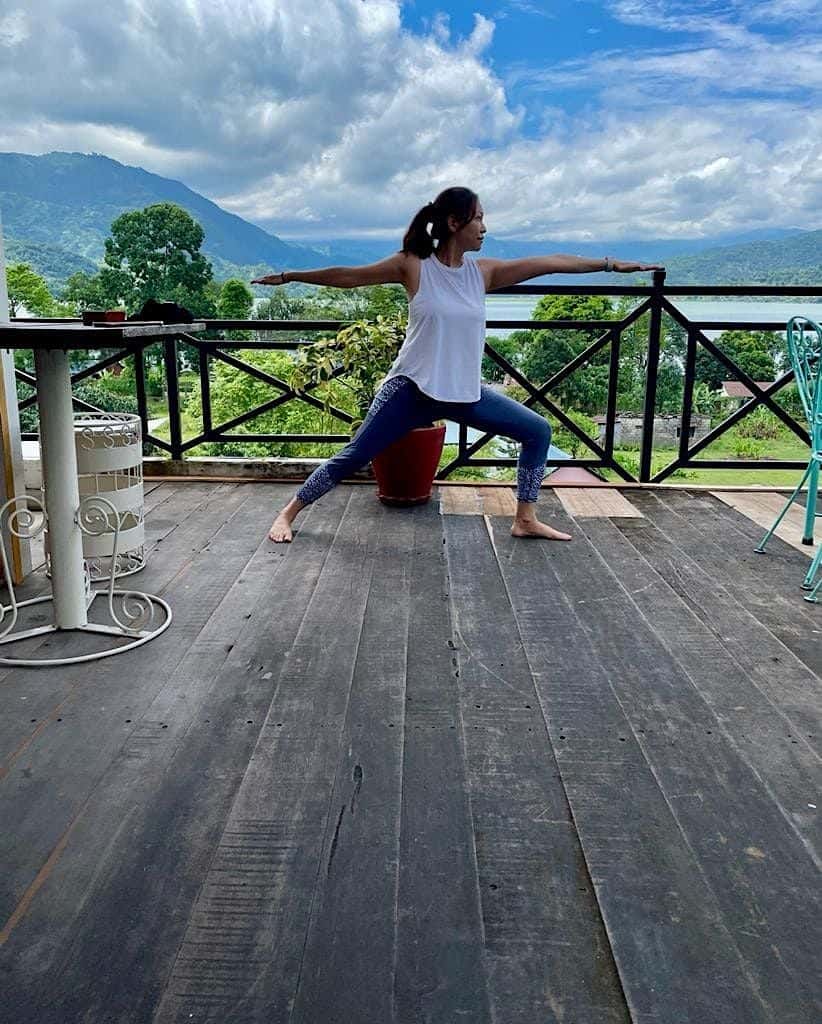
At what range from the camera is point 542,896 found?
4.42 ft

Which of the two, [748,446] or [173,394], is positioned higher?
[173,394]

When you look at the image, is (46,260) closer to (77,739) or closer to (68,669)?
(68,669)

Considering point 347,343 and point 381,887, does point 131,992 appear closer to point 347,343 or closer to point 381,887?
point 381,887

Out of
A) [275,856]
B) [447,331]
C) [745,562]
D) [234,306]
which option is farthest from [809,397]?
[234,306]

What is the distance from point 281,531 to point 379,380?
122cm

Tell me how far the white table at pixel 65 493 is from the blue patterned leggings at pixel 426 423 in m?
1.08

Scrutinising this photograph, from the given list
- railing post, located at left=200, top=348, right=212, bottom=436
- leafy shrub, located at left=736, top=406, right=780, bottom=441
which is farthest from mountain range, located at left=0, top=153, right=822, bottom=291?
leafy shrub, located at left=736, top=406, right=780, bottom=441

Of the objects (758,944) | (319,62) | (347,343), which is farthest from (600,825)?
(319,62)

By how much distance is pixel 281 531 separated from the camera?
3.46m

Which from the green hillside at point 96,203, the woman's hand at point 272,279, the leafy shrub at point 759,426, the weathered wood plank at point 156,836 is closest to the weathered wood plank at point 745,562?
the leafy shrub at point 759,426

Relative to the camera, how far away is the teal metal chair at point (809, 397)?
122 inches

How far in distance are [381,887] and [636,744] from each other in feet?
2.40

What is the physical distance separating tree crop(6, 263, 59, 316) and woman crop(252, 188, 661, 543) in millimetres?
857

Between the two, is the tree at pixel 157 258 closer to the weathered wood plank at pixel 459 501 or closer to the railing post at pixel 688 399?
the weathered wood plank at pixel 459 501
